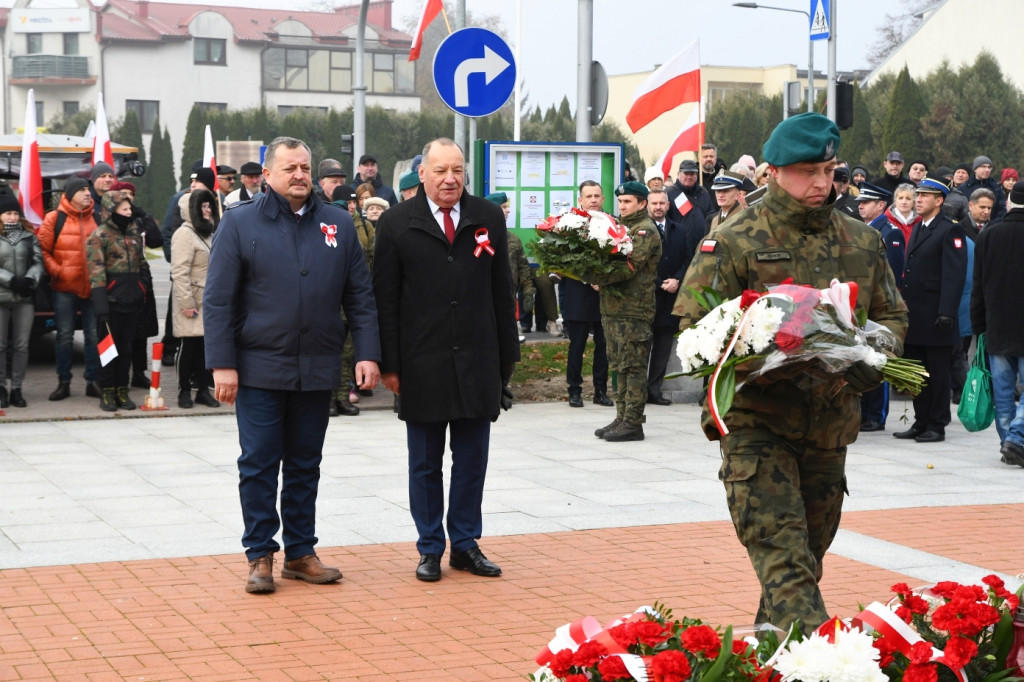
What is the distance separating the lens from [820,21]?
23141mm

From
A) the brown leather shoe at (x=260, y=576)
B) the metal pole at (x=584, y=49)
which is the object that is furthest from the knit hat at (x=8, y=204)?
the brown leather shoe at (x=260, y=576)

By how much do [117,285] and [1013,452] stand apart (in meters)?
7.92

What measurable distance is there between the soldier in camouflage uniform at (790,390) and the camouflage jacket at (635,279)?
6.56 m

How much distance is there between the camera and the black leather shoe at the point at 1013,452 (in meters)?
10.9

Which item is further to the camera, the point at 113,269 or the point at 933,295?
the point at 113,269

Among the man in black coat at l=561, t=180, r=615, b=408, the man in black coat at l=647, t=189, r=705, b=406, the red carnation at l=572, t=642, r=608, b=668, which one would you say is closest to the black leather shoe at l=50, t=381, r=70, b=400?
the man in black coat at l=561, t=180, r=615, b=408

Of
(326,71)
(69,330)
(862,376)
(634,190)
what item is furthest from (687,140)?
(326,71)

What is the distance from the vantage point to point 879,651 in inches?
140

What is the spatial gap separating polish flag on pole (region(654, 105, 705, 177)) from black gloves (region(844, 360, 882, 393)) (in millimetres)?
12655

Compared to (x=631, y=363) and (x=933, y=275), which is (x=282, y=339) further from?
(x=933, y=275)

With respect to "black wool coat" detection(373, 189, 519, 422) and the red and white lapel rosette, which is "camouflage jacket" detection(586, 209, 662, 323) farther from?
the red and white lapel rosette

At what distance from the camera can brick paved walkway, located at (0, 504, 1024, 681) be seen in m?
5.66

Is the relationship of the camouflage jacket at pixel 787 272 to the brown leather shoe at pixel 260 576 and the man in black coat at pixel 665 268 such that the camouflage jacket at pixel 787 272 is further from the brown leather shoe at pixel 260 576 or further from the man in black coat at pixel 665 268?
the man in black coat at pixel 665 268

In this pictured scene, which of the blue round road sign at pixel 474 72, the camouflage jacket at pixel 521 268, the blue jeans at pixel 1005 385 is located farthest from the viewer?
the camouflage jacket at pixel 521 268
